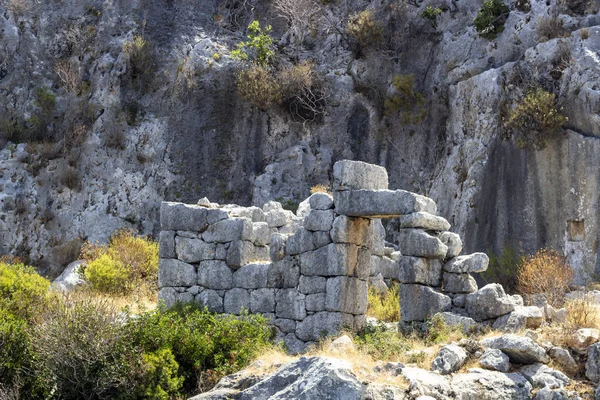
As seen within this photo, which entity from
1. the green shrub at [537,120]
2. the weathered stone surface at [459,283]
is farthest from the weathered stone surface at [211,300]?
the green shrub at [537,120]

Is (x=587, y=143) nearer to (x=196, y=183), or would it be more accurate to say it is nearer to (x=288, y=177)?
(x=288, y=177)

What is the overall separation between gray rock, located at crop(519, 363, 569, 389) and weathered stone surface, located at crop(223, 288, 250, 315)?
20.0ft

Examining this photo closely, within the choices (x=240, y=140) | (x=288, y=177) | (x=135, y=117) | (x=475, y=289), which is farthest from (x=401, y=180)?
(x=475, y=289)

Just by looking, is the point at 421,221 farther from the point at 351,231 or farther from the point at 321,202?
the point at 321,202

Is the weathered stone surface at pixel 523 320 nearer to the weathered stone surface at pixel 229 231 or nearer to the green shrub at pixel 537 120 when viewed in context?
the weathered stone surface at pixel 229 231

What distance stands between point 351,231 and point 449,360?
4.16 m

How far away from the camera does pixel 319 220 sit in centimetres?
1581

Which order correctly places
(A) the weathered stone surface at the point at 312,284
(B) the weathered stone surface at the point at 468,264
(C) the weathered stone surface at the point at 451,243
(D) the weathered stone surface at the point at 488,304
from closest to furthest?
(D) the weathered stone surface at the point at 488,304 → (B) the weathered stone surface at the point at 468,264 → (C) the weathered stone surface at the point at 451,243 → (A) the weathered stone surface at the point at 312,284

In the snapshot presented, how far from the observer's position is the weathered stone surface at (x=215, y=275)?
55.4 feet

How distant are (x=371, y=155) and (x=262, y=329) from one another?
42.4 feet

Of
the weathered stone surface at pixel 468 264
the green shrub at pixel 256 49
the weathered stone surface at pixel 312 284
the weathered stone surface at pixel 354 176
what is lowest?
the weathered stone surface at pixel 312 284

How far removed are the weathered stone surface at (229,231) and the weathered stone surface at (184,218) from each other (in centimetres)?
23

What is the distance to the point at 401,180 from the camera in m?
26.0

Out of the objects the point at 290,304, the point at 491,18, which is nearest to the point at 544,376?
the point at 290,304
